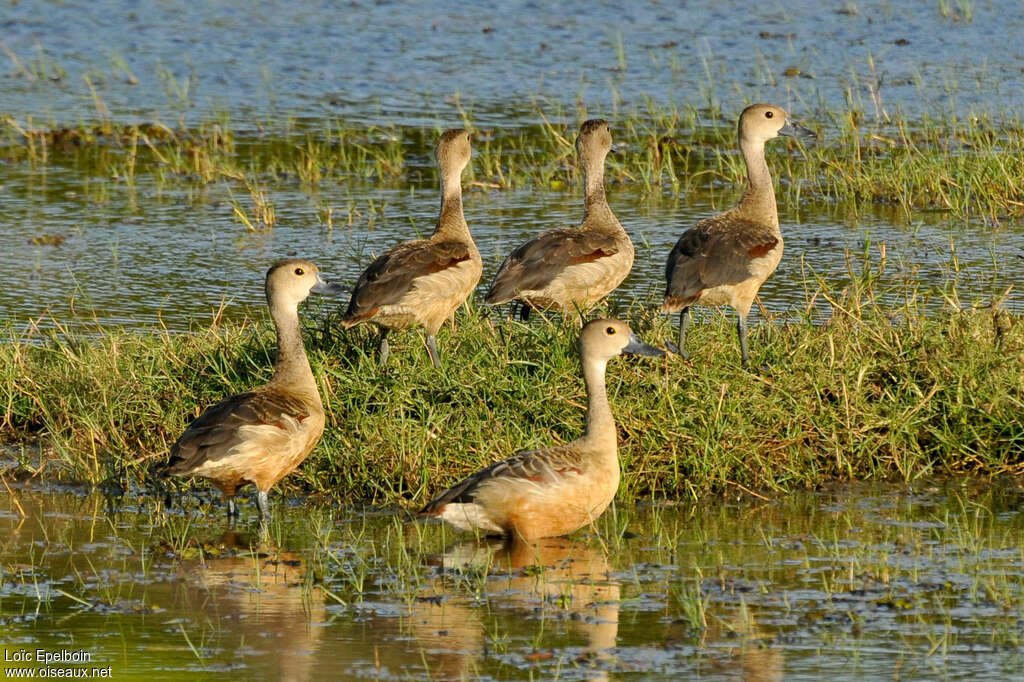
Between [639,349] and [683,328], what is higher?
[683,328]

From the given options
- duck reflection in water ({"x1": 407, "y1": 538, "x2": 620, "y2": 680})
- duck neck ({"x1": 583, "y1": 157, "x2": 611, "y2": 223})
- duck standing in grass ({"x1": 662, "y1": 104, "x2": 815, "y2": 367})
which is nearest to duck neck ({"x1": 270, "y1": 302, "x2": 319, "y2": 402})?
duck reflection in water ({"x1": 407, "y1": 538, "x2": 620, "y2": 680})

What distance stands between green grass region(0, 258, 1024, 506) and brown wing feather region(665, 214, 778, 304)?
0.97 ft

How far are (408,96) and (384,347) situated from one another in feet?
34.3

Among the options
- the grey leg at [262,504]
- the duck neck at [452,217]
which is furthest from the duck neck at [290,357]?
the duck neck at [452,217]

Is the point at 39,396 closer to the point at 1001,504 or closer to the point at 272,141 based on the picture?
the point at 1001,504

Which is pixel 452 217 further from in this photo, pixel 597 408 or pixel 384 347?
pixel 597 408

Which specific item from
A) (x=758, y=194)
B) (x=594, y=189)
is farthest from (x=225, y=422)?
(x=758, y=194)

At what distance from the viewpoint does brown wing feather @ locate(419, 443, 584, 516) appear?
8.13 meters

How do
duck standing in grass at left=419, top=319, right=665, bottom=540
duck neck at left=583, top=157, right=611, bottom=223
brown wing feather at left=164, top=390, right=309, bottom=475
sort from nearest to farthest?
duck standing in grass at left=419, top=319, right=665, bottom=540 < brown wing feather at left=164, top=390, right=309, bottom=475 < duck neck at left=583, top=157, right=611, bottom=223

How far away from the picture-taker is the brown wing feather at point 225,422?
331 inches

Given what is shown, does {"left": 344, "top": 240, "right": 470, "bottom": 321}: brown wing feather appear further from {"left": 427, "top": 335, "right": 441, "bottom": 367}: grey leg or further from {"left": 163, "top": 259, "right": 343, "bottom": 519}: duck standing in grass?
{"left": 163, "top": 259, "right": 343, "bottom": 519}: duck standing in grass

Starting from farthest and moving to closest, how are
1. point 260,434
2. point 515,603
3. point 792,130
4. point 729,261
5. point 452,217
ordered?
point 792,130 → point 452,217 → point 729,261 → point 260,434 → point 515,603

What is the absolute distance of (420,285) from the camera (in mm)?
10359

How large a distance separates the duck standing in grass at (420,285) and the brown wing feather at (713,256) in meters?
1.28
